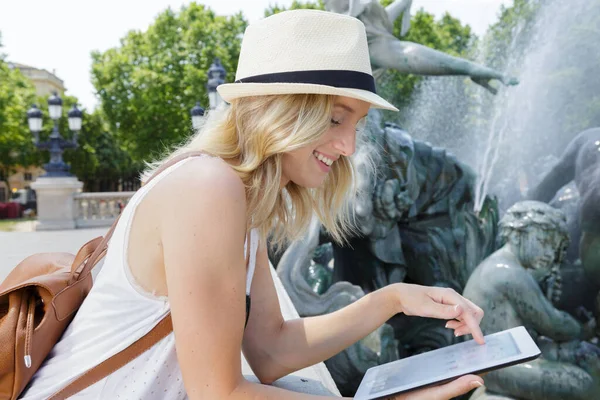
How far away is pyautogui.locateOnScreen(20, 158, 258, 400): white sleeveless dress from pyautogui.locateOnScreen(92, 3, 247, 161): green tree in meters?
27.1

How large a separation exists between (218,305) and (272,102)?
0.49 metres

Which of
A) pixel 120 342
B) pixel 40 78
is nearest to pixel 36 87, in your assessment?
pixel 40 78

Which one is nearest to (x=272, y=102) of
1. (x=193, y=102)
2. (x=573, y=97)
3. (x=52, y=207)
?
(x=573, y=97)

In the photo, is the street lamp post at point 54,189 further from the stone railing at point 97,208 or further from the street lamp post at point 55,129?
the stone railing at point 97,208

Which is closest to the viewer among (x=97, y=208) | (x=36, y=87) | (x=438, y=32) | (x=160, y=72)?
(x=97, y=208)

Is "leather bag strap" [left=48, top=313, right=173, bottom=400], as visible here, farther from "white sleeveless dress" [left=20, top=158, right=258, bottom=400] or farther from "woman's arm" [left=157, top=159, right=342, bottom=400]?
"woman's arm" [left=157, top=159, right=342, bottom=400]

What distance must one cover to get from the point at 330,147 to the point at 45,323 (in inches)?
31.7

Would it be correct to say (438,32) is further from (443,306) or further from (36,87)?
(36,87)

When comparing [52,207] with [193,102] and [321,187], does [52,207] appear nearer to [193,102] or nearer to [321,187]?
[193,102]

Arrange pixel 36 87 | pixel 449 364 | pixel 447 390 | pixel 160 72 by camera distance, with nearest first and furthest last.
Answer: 1. pixel 447 390
2. pixel 449 364
3. pixel 160 72
4. pixel 36 87

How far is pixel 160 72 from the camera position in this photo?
94.8 feet

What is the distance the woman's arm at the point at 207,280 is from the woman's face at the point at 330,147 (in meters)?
0.25

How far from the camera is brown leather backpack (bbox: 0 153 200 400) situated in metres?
1.46

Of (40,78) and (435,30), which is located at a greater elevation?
(435,30)
